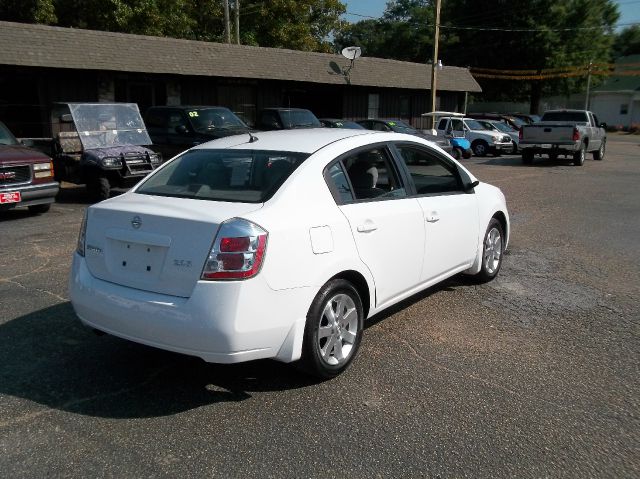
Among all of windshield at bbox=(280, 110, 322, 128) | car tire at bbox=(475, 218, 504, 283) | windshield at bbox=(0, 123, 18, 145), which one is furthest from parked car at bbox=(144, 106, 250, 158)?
car tire at bbox=(475, 218, 504, 283)

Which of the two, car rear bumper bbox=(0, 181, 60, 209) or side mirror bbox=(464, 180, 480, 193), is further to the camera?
car rear bumper bbox=(0, 181, 60, 209)

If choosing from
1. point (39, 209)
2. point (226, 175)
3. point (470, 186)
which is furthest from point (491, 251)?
point (39, 209)

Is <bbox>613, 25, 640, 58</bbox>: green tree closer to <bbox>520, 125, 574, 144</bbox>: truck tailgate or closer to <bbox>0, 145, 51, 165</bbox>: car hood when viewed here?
<bbox>520, 125, 574, 144</bbox>: truck tailgate

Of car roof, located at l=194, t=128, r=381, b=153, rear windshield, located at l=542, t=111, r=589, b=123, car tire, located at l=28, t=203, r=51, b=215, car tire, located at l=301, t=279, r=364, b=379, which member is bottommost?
car tire, located at l=28, t=203, r=51, b=215

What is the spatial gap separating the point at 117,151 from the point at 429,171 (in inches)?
312

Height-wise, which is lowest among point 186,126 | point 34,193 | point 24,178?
point 34,193

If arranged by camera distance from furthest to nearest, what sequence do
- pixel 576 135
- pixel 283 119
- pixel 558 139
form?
pixel 558 139 → pixel 576 135 → pixel 283 119

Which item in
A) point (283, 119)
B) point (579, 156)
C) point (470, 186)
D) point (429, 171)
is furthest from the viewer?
point (579, 156)

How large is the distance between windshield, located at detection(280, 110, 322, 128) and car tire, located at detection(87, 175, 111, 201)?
A: 21.0ft

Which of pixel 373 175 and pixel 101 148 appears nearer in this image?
pixel 373 175

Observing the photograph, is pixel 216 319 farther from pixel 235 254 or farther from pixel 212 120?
pixel 212 120

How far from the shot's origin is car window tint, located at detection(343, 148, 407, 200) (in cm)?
441

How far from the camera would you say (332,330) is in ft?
13.0

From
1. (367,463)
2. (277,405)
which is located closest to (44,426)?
(277,405)
